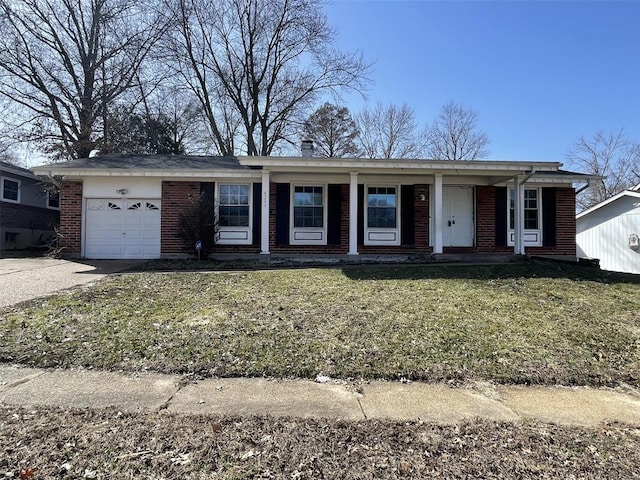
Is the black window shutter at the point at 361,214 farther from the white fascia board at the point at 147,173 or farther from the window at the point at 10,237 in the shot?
the window at the point at 10,237

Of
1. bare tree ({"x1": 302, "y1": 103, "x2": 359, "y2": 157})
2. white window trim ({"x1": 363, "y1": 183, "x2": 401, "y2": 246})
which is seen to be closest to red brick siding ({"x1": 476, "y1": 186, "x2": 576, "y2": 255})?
white window trim ({"x1": 363, "y1": 183, "x2": 401, "y2": 246})

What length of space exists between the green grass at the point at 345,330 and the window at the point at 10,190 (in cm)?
1348

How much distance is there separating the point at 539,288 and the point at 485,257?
4.22m

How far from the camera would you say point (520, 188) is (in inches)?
434

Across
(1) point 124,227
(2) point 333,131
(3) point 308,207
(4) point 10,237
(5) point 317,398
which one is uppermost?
(2) point 333,131

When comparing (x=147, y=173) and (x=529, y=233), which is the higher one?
(x=147, y=173)

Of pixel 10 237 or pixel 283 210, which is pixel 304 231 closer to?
pixel 283 210

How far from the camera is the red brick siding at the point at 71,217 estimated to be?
11.7 meters

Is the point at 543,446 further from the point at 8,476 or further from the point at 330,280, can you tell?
the point at 330,280

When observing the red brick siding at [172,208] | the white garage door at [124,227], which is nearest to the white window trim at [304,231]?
the red brick siding at [172,208]

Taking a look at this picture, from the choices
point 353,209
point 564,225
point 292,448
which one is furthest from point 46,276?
point 564,225

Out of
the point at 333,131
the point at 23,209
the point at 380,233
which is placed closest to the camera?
the point at 380,233

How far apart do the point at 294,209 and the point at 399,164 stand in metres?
3.60

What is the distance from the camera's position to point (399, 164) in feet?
34.7
